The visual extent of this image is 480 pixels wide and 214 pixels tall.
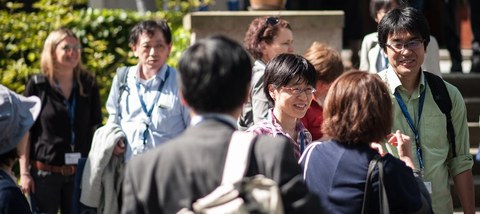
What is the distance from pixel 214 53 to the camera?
147 inches

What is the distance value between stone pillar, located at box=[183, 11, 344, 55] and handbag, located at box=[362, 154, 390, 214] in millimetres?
4898

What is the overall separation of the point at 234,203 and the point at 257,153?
0.25 m

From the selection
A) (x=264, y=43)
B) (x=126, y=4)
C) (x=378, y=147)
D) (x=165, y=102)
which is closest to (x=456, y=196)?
(x=264, y=43)

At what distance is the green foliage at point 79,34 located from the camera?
10836 millimetres

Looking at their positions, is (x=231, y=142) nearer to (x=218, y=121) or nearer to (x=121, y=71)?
(x=218, y=121)

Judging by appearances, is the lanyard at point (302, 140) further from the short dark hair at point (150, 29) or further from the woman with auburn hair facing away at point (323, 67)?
the short dark hair at point (150, 29)

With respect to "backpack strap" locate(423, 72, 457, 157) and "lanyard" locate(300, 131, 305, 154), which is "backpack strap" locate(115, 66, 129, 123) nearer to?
"lanyard" locate(300, 131, 305, 154)

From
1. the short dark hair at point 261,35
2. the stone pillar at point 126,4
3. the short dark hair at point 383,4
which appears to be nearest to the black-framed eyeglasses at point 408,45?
the short dark hair at point 261,35

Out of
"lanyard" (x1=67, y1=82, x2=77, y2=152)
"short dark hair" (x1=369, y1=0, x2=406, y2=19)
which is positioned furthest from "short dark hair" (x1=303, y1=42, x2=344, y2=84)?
"lanyard" (x1=67, y1=82, x2=77, y2=152)

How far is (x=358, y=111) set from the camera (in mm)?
4875

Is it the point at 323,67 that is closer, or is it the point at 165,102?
the point at 165,102

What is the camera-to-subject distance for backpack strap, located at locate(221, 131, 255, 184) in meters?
3.69

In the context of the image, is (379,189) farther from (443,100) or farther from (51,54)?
(51,54)

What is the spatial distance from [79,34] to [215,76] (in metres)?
7.83
